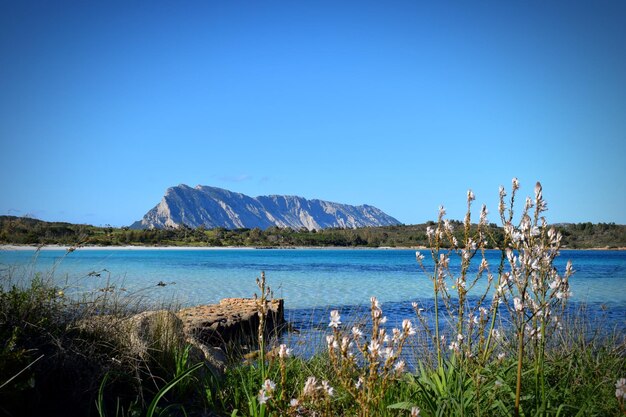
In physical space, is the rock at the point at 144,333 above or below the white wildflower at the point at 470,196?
below

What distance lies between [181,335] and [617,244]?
368 ft

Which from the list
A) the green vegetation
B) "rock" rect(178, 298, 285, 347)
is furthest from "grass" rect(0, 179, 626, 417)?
the green vegetation

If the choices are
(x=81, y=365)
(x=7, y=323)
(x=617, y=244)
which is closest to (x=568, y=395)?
(x=81, y=365)

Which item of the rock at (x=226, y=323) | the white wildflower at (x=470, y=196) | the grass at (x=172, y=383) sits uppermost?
the white wildflower at (x=470, y=196)

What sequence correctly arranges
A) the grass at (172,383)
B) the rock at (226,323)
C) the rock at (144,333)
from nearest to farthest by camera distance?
the grass at (172,383)
the rock at (144,333)
the rock at (226,323)

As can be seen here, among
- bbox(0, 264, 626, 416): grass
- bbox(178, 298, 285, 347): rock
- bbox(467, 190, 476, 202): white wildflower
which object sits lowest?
bbox(178, 298, 285, 347): rock

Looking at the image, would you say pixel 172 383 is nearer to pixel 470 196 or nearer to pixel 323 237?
pixel 470 196

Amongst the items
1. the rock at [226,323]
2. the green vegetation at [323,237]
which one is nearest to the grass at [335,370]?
the rock at [226,323]

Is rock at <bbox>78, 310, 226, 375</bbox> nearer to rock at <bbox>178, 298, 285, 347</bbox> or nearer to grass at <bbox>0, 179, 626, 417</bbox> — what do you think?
grass at <bbox>0, 179, 626, 417</bbox>

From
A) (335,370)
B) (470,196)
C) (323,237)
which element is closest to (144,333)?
(335,370)

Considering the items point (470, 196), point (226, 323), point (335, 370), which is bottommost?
point (226, 323)

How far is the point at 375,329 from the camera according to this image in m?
2.41

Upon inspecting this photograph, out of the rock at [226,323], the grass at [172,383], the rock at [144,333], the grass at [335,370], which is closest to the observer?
the grass at [335,370]

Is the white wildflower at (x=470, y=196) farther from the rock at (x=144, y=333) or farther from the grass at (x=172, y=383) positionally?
the rock at (x=144, y=333)
